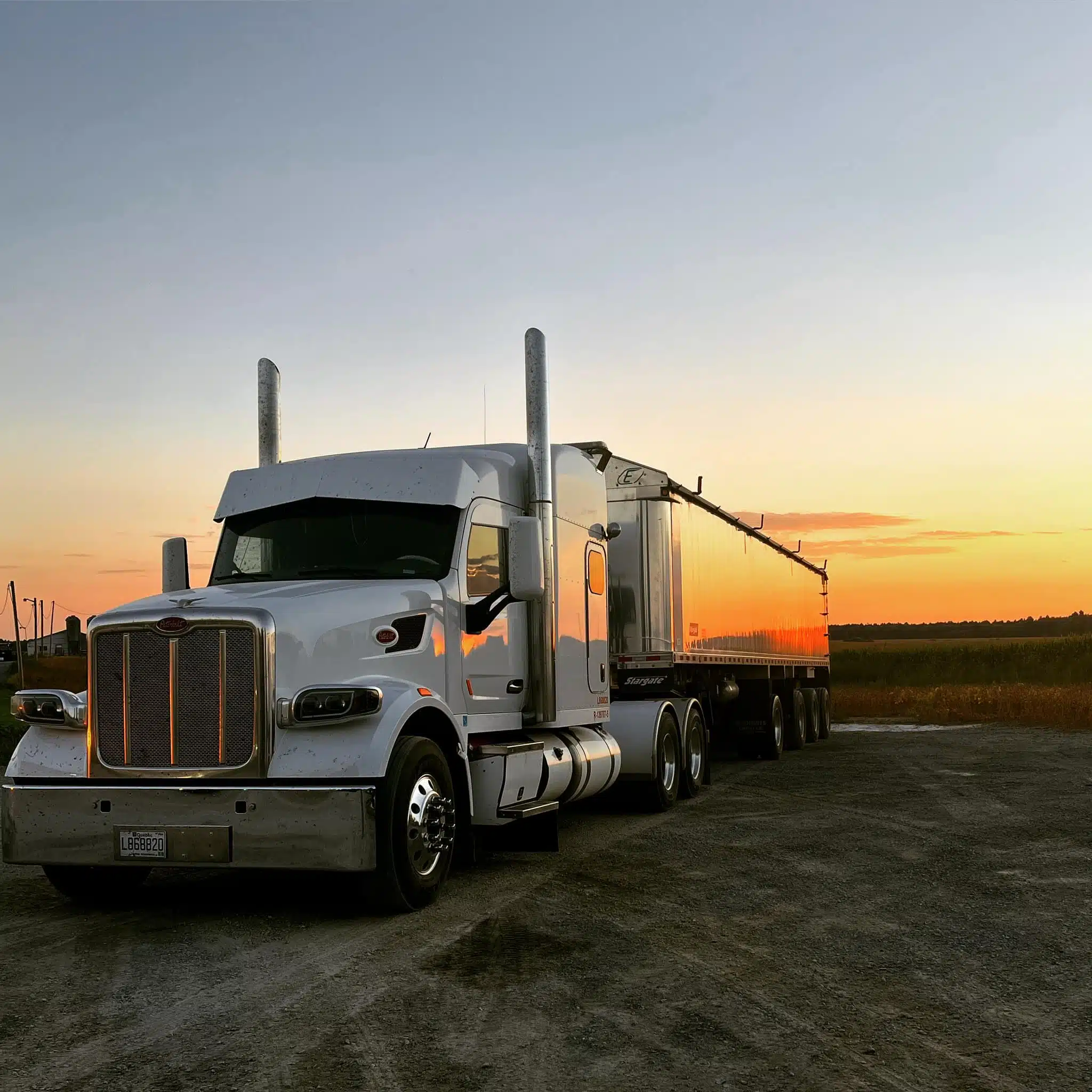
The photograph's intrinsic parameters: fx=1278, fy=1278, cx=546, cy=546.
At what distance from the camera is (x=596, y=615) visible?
1188 cm

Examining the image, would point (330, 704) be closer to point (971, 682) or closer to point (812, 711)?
point (812, 711)

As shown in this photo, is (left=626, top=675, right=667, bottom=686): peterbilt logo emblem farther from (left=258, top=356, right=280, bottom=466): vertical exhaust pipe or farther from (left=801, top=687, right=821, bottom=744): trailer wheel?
(left=801, top=687, right=821, bottom=744): trailer wheel

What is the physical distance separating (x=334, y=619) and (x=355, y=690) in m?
0.68

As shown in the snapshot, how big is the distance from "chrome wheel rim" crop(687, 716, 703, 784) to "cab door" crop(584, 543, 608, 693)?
3122 millimetres

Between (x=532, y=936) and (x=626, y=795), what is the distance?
6.48 m

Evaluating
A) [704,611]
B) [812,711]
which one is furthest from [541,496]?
[812,711]

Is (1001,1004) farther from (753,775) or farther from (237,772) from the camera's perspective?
(753,775)

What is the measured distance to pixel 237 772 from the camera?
24.5 feet

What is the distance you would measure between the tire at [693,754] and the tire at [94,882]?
23.8 ft

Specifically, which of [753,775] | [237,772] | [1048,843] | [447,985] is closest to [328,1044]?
[447,985]

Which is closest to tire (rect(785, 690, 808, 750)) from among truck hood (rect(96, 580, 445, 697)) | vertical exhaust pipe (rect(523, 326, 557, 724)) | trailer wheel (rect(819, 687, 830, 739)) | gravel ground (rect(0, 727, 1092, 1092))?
trailer wheel (rect(819, 687, 830, 739))

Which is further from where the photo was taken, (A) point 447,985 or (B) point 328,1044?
(A) point 447,985

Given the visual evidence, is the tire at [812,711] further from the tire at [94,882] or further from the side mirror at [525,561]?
the tire at [94,882]

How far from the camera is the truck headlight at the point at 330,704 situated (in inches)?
296
